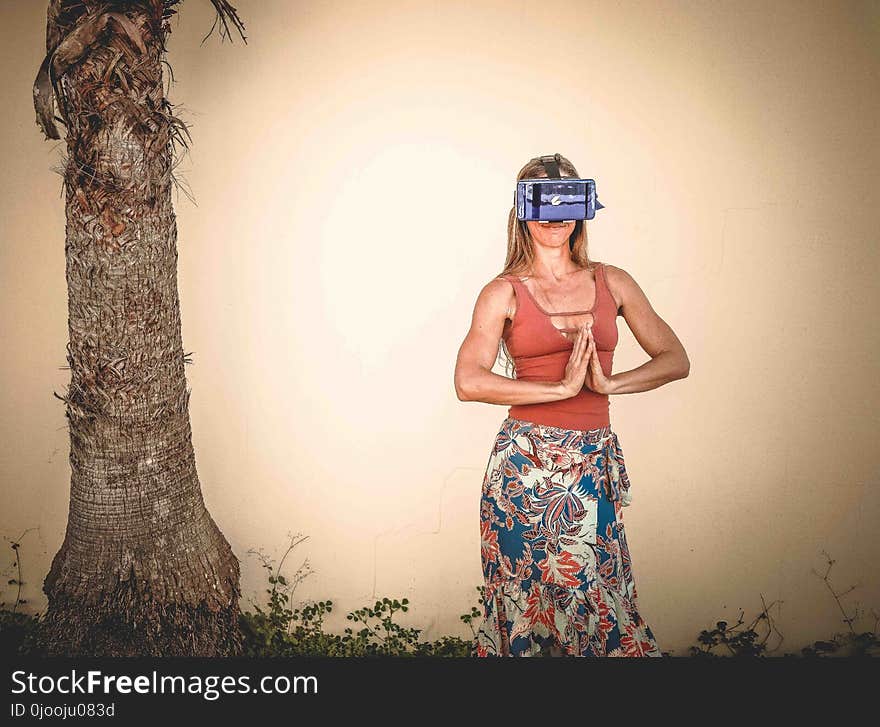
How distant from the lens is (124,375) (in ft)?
11.7

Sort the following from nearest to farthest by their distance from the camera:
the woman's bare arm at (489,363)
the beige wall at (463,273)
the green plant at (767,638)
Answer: the woman's bare arm at (489,363)
the beige wall at (463,273)
the green plant at (767,638)

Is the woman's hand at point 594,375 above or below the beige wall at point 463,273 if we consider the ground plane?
below

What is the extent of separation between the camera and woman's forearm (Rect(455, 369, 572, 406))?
2936 mm

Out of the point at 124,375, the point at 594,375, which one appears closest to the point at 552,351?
the point at 594,375

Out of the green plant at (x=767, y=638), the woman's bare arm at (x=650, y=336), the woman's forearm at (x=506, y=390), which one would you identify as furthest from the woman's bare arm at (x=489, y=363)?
the green plant at (x=767, y=638)

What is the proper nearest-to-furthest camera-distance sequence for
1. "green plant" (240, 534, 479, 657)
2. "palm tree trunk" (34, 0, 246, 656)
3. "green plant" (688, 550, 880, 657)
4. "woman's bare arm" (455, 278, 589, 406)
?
"woman's bare arm" (455, 278, 589, 406) → "palm tree trunk" (34, 0, 246, 656) → "green plant" (688, 550, 880, 657) → "green plant" (240, 534, 479, 657)

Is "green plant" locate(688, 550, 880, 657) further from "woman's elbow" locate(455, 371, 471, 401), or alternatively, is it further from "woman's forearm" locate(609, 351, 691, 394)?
"woman's elbow" locate(455, 371, 471, 401)

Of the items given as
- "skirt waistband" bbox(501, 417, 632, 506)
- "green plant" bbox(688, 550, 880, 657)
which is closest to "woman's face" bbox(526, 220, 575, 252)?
"skirt waistband" bbox(501, 417, 632, 506)

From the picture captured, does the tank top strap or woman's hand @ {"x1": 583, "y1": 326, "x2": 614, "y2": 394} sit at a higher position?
the tank top strap

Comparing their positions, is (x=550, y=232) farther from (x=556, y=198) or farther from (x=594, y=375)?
(x=594, y=375)

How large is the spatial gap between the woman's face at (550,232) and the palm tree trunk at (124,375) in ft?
5.03

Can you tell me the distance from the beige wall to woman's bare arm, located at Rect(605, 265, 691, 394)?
41.6 inches

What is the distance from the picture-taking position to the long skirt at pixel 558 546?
9.90 feet

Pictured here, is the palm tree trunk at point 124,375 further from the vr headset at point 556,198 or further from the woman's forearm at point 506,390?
the vr headset at point 556,198
